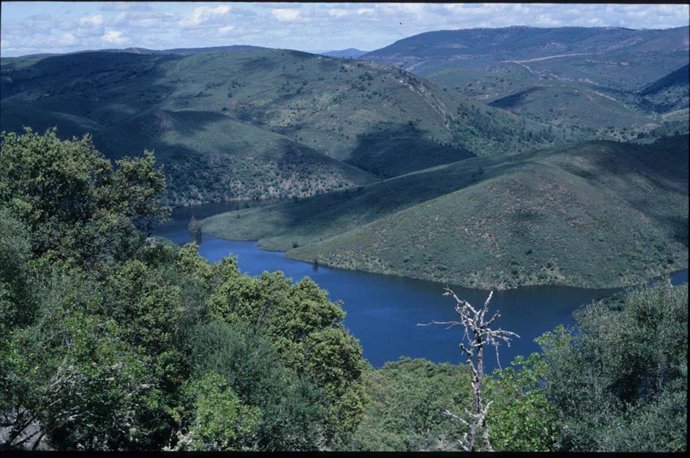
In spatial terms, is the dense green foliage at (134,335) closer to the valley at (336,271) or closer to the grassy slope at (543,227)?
the valley at (336,271)

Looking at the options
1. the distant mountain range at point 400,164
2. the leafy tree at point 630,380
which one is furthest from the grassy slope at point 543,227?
the leafy tree at point 630,380

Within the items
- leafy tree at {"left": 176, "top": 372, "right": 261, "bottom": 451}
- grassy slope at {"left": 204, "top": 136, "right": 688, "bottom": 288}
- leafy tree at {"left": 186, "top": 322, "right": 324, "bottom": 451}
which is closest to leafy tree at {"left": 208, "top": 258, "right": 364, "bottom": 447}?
leafy tree at {"left": 186, "top": 322, "right": 324, "bottom": 451}

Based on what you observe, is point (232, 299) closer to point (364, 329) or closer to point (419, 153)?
point (364, 329)

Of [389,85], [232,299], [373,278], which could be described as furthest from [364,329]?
[389,85]

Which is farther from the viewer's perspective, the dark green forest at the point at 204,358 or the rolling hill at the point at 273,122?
the rolling hill at the point at 273,122

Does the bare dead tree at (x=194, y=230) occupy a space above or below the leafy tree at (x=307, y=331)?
below

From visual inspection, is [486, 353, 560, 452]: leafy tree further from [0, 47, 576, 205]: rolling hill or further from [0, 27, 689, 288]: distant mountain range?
[0, 47, 576, 205]: rolling hill

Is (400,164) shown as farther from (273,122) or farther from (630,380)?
(630,380)
